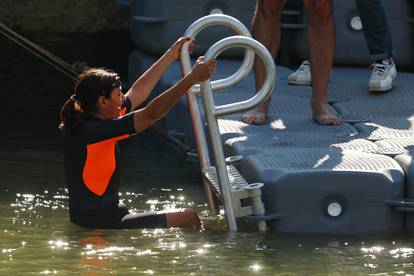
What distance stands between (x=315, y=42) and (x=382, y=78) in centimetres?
112

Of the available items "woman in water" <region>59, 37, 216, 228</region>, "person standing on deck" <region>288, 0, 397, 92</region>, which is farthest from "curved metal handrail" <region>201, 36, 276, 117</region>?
"person standing on deck" <region>288, 0, 397, 92</region>

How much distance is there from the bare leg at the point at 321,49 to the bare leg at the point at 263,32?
208 millimetres

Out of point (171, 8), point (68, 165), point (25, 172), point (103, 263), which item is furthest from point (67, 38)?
point (103, 263)

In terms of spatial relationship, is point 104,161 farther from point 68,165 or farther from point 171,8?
point 171,8

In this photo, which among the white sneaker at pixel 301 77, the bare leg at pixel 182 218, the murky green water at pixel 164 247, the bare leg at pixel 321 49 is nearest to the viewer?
the murky green water at pixel 164 247

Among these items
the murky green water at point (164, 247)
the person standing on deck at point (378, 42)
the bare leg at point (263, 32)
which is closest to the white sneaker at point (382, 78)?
the person standing on deck at point (378, 42)

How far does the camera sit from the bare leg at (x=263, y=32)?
7.22 m

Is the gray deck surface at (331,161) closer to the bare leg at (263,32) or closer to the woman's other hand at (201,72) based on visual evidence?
the bare leg at (263,32)

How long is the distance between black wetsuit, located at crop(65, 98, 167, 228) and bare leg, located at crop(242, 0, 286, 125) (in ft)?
4.10

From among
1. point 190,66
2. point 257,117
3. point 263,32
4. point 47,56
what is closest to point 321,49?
point 263,32

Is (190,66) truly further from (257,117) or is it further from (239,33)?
(257,117)

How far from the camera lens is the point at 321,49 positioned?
7.11 metres

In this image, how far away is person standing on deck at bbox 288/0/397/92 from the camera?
26.4 feet

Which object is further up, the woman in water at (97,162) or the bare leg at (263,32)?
the bare leg at (263,32)
